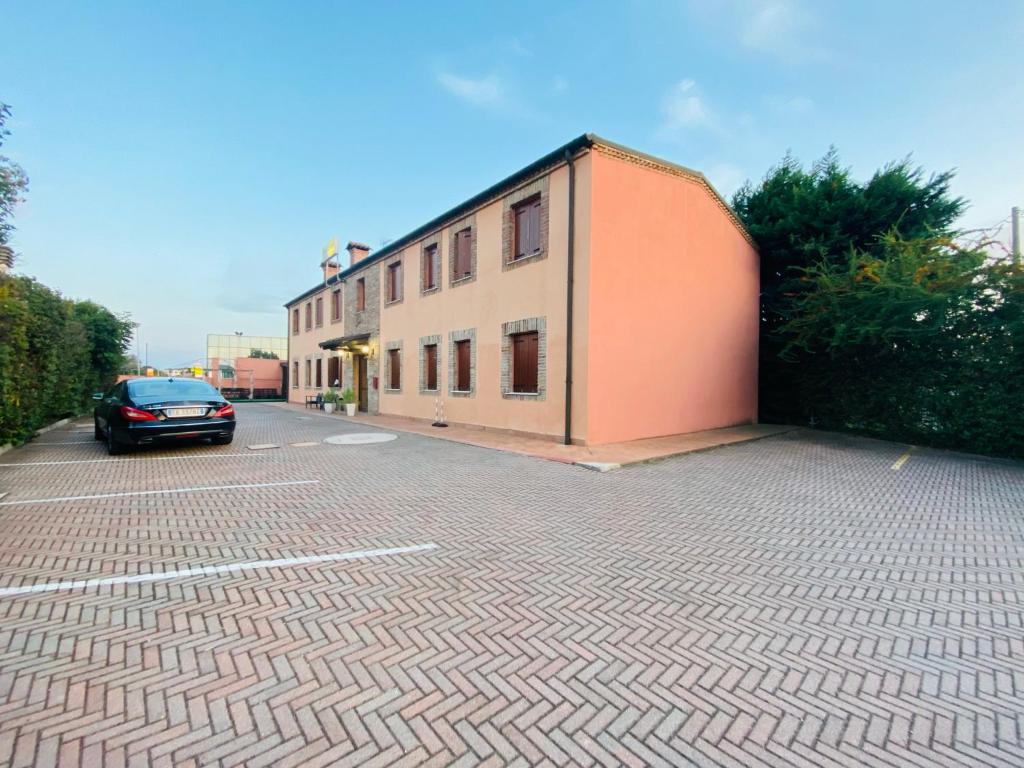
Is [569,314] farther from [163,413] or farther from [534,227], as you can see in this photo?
[163,413]

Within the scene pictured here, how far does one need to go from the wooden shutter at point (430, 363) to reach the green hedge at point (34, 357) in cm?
868

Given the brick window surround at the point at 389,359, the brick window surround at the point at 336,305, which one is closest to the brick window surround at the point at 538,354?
the brick window surround at the point at 389,359

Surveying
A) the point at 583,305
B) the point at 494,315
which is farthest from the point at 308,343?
the point at 583,305

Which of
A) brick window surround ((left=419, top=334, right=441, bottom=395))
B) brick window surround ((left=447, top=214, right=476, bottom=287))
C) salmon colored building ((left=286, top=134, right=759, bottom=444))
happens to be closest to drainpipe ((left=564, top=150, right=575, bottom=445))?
salmon colored building ((left=286, top=134, right=759, bottom=444))

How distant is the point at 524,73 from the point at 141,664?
53.8 ft

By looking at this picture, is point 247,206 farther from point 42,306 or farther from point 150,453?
point 150,453

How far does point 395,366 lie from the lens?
16.4 m

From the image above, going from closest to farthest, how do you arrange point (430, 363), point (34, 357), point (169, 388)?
point (169, 388) → point (34, 357) → point (430, 363)

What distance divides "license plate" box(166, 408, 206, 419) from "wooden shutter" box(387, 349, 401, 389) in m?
7.98

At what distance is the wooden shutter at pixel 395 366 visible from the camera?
52.9ft

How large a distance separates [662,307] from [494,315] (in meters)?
4.29

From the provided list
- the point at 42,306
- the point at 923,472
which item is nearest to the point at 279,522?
the point at 42,306

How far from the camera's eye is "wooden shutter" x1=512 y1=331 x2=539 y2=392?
10.8 m

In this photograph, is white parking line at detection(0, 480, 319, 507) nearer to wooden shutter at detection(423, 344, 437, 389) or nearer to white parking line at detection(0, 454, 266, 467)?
white parking line at detection(0, 454, 266, 467)
